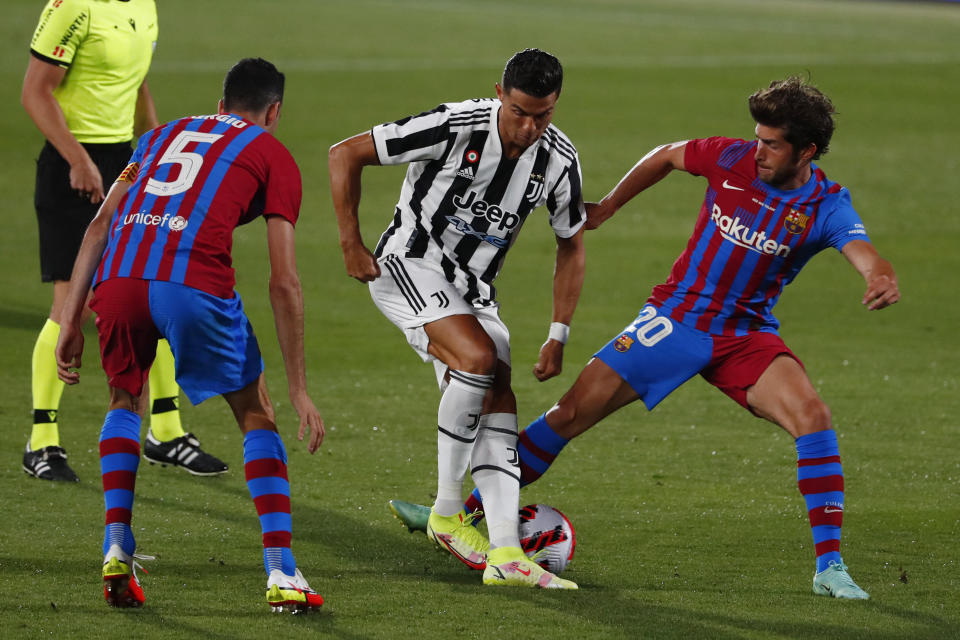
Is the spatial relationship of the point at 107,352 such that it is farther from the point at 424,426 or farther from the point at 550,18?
the point at 550,18

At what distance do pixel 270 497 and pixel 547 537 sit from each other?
1194mm

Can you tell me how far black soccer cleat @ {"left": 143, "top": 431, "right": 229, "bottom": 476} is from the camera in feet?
22.0

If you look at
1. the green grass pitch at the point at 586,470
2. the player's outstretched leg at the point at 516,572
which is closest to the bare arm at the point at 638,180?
the green grass pitch at the point at 586,470

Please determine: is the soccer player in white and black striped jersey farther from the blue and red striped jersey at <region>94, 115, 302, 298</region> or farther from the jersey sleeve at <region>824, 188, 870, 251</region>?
the jersey sleeve at <region>824, 188, 870, 251</region>

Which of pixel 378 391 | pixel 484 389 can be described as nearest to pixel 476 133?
pixel 484 389

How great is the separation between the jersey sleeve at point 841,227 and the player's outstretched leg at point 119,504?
8.41ft

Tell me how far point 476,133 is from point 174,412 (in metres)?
2.36

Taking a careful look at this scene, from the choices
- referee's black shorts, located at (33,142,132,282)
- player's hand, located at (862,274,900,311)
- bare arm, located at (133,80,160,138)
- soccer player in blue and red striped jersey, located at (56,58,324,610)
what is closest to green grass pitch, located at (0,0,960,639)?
soccer player in blue and red striped jersey, located at (56,58,324,610)

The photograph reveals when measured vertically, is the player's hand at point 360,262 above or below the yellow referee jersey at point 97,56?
below

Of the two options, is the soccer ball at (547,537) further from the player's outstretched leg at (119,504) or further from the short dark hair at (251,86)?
the short dark hair at (251,86)

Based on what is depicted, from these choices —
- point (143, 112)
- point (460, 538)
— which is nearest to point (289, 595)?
point (460, 538)

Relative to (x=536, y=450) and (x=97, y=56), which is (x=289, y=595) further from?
(x=97, y=56)

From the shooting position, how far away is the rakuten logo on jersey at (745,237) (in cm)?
536

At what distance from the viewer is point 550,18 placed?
37969mm
